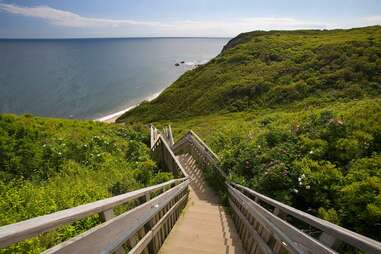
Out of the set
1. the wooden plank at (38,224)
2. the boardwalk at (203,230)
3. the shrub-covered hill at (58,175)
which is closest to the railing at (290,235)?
the boardwalk at (203,230)

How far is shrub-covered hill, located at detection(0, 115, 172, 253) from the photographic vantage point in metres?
4.33

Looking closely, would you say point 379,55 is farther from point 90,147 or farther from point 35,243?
point 35,243

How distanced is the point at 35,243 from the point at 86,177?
4.40 metres

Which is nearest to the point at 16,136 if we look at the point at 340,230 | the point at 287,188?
the point at 287,188

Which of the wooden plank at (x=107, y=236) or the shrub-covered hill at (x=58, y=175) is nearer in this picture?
the wooden plank at (x=107, y=236)

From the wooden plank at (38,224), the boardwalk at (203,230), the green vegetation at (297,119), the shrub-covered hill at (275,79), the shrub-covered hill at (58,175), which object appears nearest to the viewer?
the wooden plank at (38,224)

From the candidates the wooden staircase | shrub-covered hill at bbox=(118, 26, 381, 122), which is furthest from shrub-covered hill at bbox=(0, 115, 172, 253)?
shrub-covered hill at bbox=(118, 26, 381, 122)

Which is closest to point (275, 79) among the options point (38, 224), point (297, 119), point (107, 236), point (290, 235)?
point (297, 119)

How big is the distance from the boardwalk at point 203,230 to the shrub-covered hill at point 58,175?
1171 millimetres

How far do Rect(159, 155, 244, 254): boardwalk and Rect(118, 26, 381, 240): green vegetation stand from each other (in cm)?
107

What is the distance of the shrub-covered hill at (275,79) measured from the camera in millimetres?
23578

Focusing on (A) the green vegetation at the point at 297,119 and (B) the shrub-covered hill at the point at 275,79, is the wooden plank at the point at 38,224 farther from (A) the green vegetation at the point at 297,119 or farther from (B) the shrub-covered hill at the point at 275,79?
(B) the shrub-covered hill at the point at 275,79

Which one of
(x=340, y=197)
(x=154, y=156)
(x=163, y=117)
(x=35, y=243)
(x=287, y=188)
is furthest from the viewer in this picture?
(x=163, y=117)

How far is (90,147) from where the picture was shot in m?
9.98
